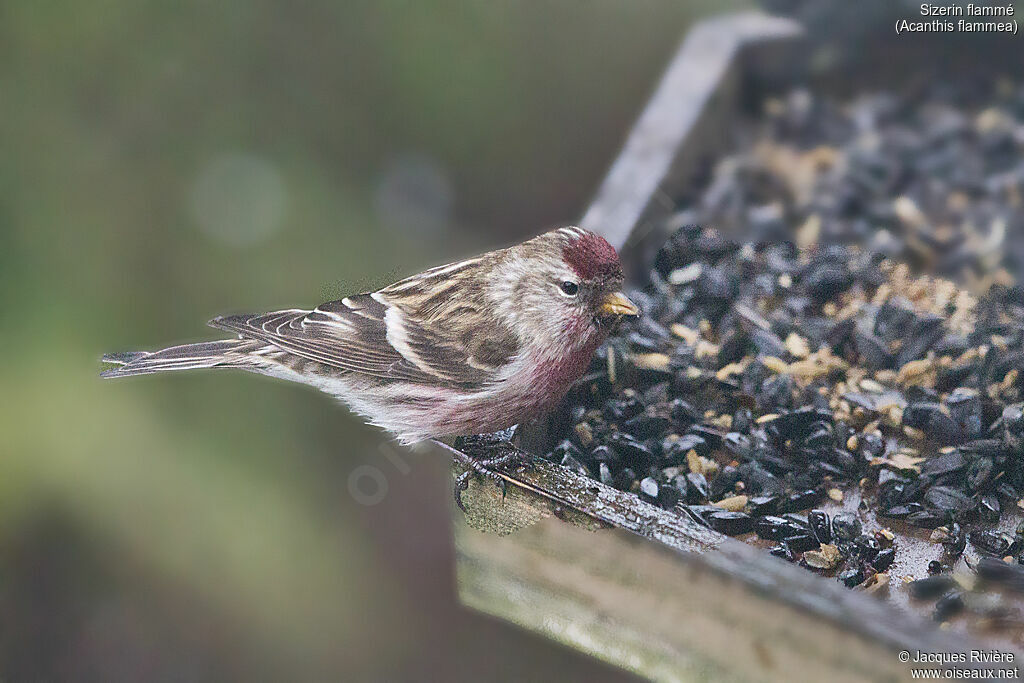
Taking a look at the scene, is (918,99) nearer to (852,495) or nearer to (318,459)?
(852,495)

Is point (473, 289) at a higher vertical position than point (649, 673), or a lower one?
higher

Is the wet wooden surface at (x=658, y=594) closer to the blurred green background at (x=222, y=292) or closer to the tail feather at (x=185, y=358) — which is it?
the blurred green background at (x=222, y=292)

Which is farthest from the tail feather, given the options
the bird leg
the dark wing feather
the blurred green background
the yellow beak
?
the yellow beak

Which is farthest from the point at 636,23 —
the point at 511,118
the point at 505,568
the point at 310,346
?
the point at 505,568

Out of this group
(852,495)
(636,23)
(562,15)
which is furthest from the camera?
(636,23)

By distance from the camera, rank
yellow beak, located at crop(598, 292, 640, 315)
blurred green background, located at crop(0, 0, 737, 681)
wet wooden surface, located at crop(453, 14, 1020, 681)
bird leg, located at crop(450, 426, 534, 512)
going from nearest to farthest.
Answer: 1. wet wooden surface, located at crop(453, 14, 1020, 681)
2. bird leg, located at crop(450, 426, 534, 512)
3. yellow beak, located at crop(598, 292, 640, 315)
4. blurred green background, located at crop(0, 0, 737, 681)

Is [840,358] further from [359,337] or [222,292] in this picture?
[222,292]

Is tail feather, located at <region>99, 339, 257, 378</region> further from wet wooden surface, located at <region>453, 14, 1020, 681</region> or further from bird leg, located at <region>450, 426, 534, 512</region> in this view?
wet wooden surface, located at <region>453, 14, 1020, 681</region>
